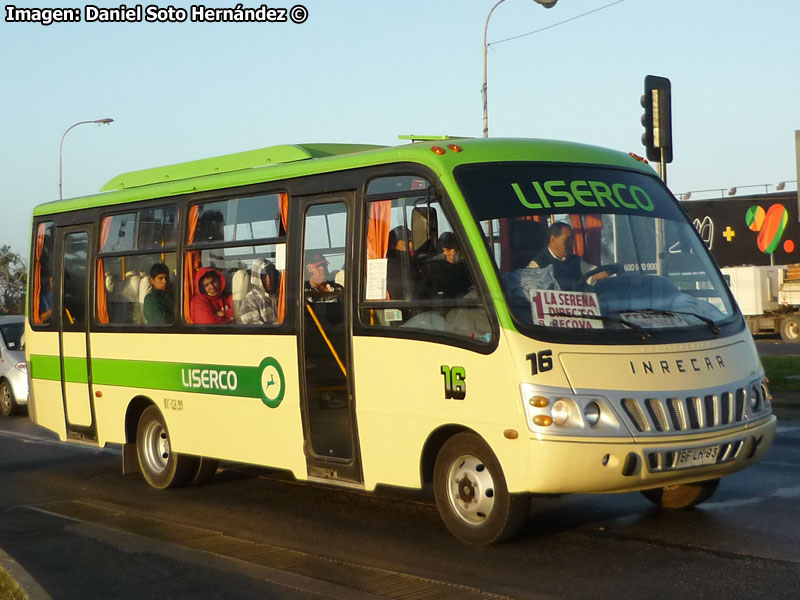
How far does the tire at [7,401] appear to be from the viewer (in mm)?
20781

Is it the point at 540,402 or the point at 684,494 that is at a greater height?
the point at 540,402

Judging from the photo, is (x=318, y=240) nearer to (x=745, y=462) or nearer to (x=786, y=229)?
(x=745, y=462)

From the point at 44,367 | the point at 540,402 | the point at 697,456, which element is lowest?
the point at 697,456

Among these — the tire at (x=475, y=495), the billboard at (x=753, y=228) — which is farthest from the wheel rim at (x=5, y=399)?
the billboard at (x=753, y=228)

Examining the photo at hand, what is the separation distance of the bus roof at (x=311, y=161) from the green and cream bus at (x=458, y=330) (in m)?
0.03

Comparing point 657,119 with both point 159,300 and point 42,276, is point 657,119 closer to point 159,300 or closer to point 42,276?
point 159,300

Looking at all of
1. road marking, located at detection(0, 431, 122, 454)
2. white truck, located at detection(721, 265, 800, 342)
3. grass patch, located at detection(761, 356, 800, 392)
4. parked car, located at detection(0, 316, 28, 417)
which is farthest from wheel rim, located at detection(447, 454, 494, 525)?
white truck, located at detection(721, 265, 800, 342)

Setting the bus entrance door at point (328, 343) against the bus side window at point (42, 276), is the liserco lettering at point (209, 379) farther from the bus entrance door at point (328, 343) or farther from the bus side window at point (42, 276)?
the bus side window at point (42, 276)

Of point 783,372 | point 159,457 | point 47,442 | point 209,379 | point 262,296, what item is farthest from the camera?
point 783,372

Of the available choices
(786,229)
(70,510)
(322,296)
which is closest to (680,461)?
(322,296)

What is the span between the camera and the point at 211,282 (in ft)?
36.9

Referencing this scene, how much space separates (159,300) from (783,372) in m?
13.9

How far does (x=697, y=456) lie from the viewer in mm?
7848

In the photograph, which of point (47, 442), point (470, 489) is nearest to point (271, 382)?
point (470, 489)
